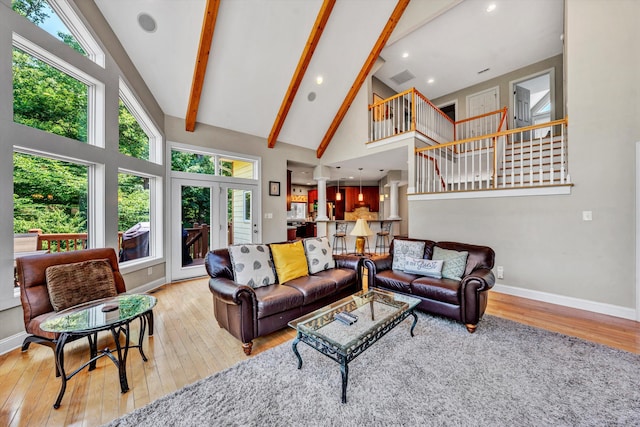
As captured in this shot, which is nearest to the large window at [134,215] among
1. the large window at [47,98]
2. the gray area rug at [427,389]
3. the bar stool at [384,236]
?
the large window at [47,98]

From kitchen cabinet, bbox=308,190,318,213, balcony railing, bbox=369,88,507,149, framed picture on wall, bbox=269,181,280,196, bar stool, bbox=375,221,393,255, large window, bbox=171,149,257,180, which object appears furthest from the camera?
kitchen cabinet, bbox=308,190,318,213

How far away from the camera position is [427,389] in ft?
5.70

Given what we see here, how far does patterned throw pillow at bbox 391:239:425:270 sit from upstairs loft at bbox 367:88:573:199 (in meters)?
1.49

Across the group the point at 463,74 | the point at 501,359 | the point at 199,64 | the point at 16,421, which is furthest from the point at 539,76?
the point at 16,421

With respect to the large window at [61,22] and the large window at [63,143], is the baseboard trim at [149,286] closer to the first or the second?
the large window at [63,143]

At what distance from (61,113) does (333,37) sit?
432cm

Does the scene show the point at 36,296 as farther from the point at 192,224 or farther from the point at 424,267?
the point at 424,267

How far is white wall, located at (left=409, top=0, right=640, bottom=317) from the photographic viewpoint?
295cm

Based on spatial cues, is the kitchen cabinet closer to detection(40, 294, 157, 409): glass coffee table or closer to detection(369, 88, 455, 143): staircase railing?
detection(369, 88, 455, 143): staircase railing

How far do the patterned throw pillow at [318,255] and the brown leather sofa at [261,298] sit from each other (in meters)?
0.15

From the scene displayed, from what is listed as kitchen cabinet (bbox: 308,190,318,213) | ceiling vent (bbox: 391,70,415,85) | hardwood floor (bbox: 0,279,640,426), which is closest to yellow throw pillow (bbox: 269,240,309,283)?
hardwood floor (bbox: 0,279,640,426)

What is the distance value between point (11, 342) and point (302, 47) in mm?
5360

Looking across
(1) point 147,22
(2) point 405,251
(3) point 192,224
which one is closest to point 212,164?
(3) point 192,224

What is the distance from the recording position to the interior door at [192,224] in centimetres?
457
